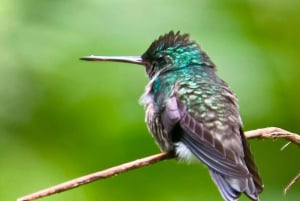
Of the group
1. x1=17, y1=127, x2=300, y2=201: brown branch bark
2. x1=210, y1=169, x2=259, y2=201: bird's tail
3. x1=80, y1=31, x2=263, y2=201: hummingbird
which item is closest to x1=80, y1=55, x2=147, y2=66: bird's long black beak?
x1=80, y1=31, x2=263, y2=201: hummingbird

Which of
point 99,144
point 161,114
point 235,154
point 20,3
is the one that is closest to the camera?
point 235,154

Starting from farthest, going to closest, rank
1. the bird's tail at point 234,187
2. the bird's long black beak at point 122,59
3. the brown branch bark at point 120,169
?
1. the bird's long black beak at point 122,59
2. the bird's tail at point 234,187
3. the brown branch bark at point 120,169

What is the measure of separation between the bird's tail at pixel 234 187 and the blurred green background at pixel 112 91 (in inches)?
28.8

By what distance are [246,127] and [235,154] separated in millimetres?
751

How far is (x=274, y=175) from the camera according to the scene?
4148mm

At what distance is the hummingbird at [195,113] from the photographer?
10.9ft

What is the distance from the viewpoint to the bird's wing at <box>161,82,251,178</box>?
11.1 ft

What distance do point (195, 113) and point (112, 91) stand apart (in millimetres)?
571

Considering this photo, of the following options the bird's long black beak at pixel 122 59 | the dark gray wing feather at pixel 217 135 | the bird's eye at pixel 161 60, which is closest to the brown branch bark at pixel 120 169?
the dark gray wing feather at pixel 217 135

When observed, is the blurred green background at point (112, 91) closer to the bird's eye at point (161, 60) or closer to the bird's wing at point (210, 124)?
the bird's eye at point (161, 60)

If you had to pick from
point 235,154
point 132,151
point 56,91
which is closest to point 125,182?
point 132,151

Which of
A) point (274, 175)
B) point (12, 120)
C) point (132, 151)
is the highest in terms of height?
point (12, 120)

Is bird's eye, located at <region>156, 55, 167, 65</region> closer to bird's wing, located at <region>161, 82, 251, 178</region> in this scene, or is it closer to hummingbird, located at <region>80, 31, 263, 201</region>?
hummingbird, located at <region>80, 31, 263, 201</region>

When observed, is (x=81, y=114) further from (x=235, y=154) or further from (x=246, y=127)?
(x=235, y=154)
